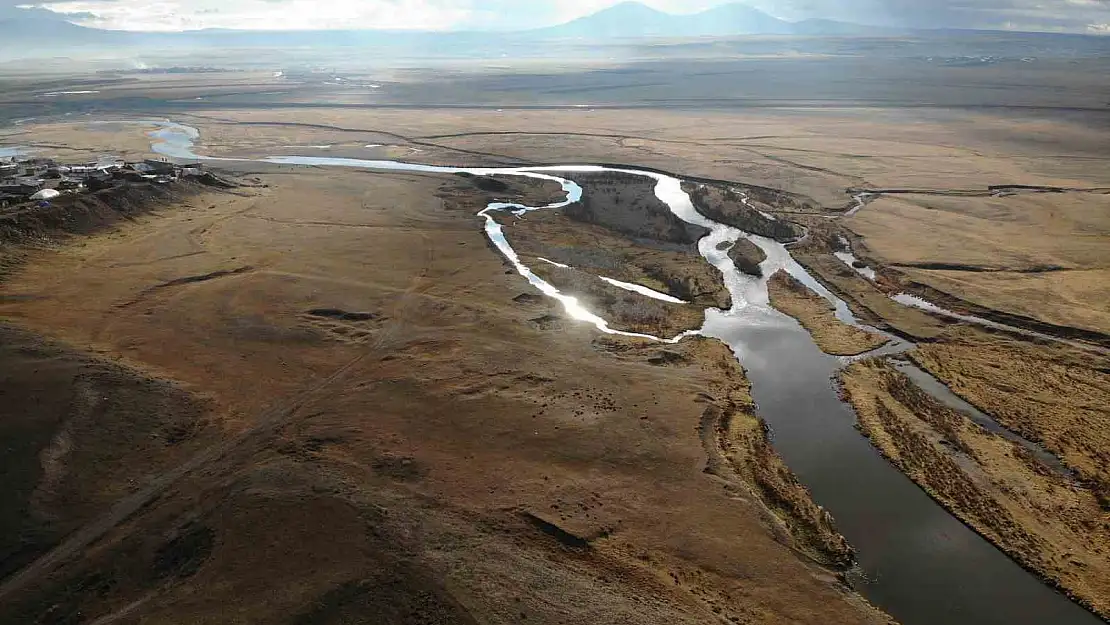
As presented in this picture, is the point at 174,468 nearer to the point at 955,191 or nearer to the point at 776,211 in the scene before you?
the point at 776,211

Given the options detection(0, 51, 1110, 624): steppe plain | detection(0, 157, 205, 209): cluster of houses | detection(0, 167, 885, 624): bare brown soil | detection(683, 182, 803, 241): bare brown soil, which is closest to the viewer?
detection(0, 167, 885, 624): bare brown soil

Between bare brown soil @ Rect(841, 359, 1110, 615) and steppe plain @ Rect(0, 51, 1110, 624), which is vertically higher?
steppe plain @ Rect(0, 51, 1110, 624)

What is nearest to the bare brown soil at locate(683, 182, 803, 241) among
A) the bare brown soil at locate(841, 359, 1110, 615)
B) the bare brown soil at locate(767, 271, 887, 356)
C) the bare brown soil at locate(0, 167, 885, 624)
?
the bare brown soil at locate(767, 271, 887, 356)

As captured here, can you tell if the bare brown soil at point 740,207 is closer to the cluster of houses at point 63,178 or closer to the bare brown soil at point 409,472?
the bare brown soil at point 409,472

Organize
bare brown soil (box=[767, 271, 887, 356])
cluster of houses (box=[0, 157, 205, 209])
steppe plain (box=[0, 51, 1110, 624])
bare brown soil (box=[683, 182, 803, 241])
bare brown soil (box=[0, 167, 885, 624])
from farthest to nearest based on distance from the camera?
bare brown soil (box=[683, 182, 803, 241]) → cluster of houses (box=[0, 157, 205, 209]) → bare brown soil (box=[767, 271, 887, 356]) → steppe plain (box=[0, 51, 1110, 624]) → bare brown soil (box=[0, 167, 885, 624])

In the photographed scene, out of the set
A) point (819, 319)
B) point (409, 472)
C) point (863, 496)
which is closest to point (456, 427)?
point (409, 472)

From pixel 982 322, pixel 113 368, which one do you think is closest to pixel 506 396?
pixel 113 368

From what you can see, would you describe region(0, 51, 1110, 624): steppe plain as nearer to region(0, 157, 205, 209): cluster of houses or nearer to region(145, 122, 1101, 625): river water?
region(145, 122, 1101, 625): river water
